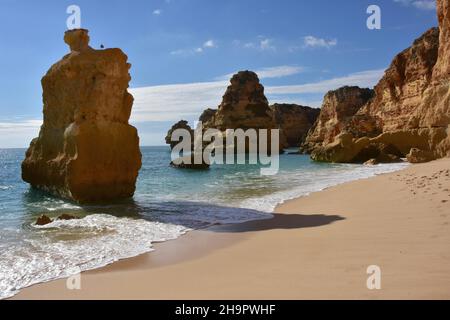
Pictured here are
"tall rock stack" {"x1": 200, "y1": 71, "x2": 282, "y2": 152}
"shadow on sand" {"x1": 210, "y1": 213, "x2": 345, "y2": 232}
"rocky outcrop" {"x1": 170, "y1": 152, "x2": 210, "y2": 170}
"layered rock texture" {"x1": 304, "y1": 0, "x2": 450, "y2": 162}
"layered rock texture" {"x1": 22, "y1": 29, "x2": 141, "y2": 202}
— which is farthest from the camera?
"tall rock stack" {"x1": 200, "y1": 71, "x2": 282, "y2": 152}

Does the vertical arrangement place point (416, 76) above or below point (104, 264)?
above

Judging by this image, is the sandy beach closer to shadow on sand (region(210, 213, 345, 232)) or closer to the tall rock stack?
shadow on sand (region(210, 213, 345, 232))

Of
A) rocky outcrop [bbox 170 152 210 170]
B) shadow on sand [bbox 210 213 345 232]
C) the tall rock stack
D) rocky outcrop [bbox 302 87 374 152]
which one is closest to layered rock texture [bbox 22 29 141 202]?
shadow on sand [bbox 210 213 345 232]

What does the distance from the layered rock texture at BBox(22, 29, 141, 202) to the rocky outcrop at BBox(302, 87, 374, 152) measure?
54537 millimetres

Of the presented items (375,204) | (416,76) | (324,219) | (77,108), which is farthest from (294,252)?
(416,76)

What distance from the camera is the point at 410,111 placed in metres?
41.3

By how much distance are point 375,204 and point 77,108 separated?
11254mm

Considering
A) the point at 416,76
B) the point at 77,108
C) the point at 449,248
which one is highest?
the point at 416,76

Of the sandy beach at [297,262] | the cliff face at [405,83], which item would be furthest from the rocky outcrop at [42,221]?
the cliff face at [405,83]

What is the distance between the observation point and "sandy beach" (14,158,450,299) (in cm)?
476

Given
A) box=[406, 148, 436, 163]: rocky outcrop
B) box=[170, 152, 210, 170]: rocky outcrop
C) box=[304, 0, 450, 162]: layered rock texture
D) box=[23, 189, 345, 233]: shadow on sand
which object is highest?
box=[304, 0, 450, 162]: layered rock texture

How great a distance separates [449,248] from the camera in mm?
5867

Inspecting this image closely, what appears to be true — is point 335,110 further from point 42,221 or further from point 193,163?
point 42,221
